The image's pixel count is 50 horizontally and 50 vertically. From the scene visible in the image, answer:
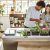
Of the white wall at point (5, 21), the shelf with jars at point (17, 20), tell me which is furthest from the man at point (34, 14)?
the white wall at point (5, 21)

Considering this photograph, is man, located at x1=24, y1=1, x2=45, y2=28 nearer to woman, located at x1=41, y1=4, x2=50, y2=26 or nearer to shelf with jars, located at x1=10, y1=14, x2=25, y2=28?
woman, located at x1=41, y1=4, x2=50, y2=26

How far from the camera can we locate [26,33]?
114 inches

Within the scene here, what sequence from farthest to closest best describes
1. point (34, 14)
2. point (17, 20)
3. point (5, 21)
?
1. point (5, 21)
2. point (17, 20)
3. point (34, 14)

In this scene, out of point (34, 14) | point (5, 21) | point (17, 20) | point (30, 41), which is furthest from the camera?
point (5, 21)

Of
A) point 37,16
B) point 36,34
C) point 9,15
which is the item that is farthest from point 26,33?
point 9,15

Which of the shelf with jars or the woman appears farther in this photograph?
the shelf with jars

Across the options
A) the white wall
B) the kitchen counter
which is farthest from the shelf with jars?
the kitchen counter

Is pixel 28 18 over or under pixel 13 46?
over

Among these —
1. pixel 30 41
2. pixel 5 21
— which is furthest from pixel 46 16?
pixel 5 21

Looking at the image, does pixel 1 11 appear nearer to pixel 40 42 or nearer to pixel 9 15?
pixel 9 15

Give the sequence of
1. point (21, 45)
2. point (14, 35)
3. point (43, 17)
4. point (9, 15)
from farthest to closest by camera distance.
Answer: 1. point (9, 15)
2. point (43, 17)
3. point (14, 35)
4. point (21, 45)

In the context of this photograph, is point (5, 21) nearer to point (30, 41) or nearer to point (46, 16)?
point (46, 16)

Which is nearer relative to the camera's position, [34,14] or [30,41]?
[30,41]

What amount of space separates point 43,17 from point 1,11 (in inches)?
100
